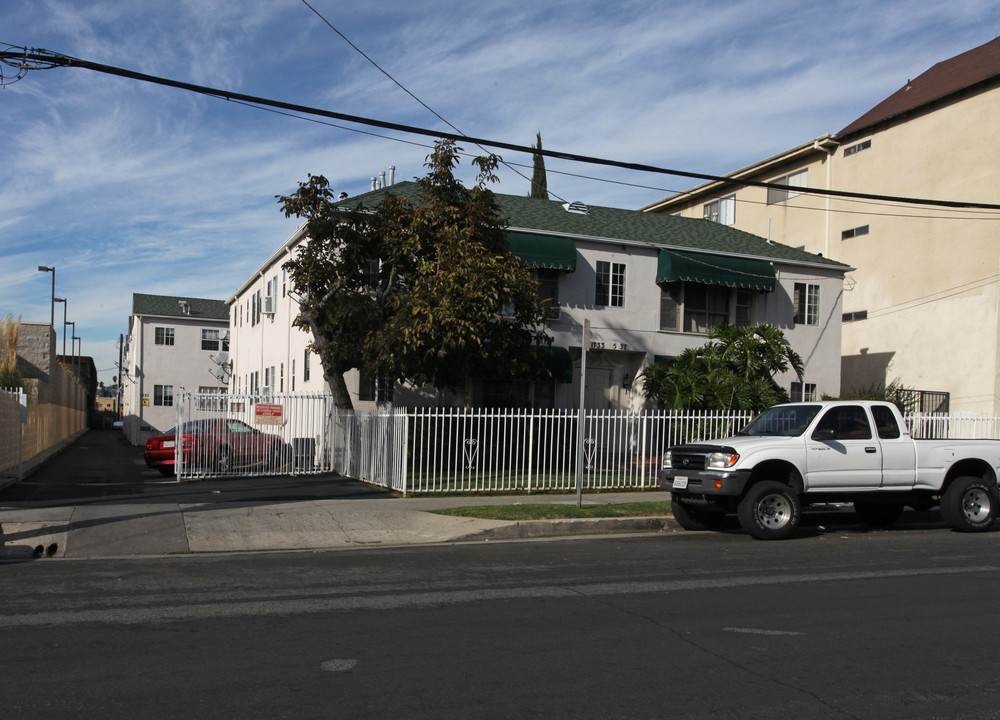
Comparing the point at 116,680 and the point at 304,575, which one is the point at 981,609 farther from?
the point at 116,680

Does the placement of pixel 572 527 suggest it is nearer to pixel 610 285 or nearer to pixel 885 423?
pixel 885 423

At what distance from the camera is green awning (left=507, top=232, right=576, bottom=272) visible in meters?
22.6

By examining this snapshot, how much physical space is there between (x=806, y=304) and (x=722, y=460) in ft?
54.3

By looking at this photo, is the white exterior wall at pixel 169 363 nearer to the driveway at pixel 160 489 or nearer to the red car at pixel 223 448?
the driveway at pixel 160 489

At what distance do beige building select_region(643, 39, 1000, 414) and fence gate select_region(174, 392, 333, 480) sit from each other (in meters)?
14.4

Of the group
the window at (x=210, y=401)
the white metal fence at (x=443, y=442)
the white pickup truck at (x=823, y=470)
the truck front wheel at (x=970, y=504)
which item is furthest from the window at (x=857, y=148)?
the window at (x=210, y=401)

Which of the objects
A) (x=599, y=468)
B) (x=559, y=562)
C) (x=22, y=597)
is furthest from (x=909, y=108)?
(x=22, y=597)

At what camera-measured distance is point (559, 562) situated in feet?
33.8

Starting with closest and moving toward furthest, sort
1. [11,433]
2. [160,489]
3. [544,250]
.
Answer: [160,489]
[11,433]
[544,250]

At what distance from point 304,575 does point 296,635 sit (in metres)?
2.67

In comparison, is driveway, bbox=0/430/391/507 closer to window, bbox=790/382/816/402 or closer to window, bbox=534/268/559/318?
window, bbox=534/268/559/318

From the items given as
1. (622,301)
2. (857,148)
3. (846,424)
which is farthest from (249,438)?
(857,148)

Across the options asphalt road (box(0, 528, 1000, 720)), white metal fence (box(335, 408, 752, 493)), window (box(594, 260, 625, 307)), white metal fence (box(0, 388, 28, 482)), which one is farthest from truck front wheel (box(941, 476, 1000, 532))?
white metal fence (box(0, 388, 28, 482))

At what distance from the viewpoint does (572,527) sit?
13078mm
